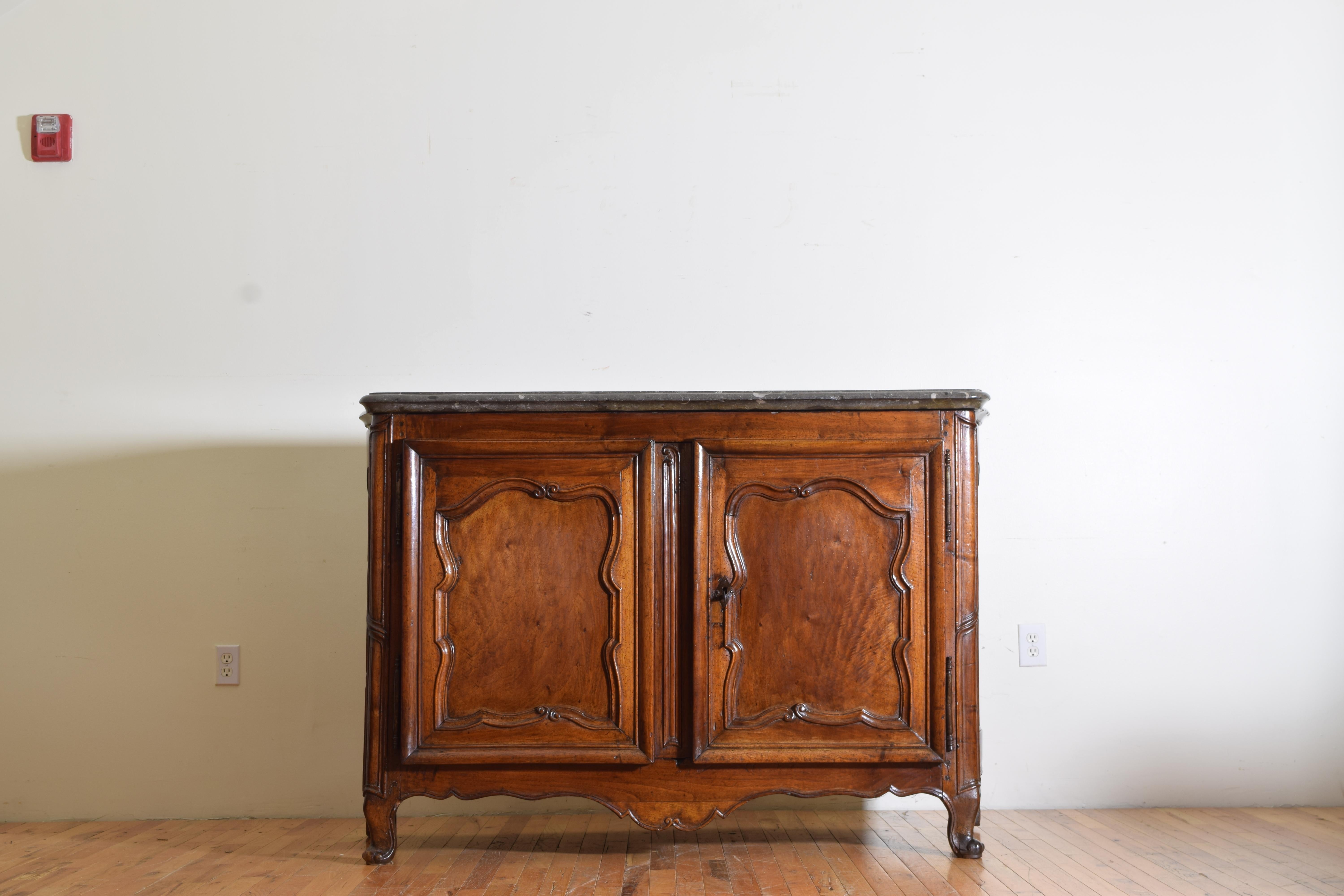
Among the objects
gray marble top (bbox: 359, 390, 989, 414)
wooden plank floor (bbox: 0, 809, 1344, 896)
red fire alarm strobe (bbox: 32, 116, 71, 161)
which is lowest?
wooden plank floor (bbox: 0, 809, 1344, 896)

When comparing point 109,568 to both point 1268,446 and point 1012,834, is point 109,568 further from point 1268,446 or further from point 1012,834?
point 1268,446

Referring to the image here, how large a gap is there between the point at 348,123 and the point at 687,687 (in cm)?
161

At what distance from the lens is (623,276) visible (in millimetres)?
2199

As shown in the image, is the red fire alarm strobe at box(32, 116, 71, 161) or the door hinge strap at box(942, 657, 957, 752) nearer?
the door hinge strap at box(942, 657, 957, 752)

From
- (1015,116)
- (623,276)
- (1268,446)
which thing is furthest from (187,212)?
(1268,446)

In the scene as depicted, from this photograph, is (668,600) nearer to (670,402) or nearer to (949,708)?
(670,402)

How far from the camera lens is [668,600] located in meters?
1.67

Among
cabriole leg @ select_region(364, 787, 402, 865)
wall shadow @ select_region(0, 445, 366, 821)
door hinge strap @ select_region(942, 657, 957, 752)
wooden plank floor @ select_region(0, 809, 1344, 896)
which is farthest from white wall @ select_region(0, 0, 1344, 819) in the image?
door hinge strap @ select_region(942, 657, 957, 752)

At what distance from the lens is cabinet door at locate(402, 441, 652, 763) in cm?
165

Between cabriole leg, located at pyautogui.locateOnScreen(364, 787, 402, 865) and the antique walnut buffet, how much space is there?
0.02 meters

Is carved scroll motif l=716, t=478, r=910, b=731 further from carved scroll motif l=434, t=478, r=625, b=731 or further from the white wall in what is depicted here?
the white wall

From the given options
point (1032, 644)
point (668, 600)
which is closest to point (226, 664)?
point (668, 600)

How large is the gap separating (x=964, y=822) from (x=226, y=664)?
1.70 meters

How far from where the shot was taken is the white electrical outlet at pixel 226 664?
2113 mm
